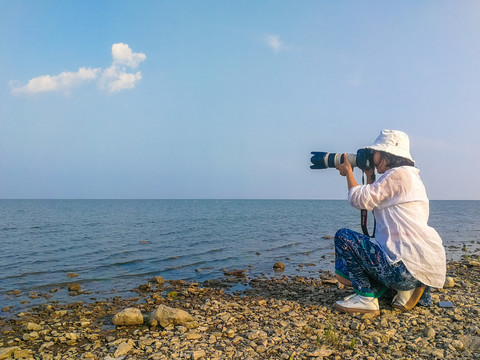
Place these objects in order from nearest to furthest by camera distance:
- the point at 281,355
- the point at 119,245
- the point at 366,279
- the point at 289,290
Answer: the point at 281,355 → the point at 366,279 → the point at 289,290 → the point at 119,245

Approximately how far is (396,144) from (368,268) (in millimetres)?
1616

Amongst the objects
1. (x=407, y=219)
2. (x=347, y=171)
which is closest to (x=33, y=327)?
(x=347, y=171)

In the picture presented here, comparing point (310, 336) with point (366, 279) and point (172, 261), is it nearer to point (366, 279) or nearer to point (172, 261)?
point (366, 279)

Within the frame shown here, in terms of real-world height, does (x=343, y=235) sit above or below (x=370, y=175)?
below

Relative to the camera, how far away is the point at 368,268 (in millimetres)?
4516

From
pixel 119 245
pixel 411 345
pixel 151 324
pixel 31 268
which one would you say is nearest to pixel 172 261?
pixel 31 268

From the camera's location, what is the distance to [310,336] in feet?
13.7

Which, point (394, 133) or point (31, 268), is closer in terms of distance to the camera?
point (394, 133)

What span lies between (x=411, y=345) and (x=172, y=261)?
9.28 meters

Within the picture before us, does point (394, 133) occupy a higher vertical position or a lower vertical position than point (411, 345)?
higher

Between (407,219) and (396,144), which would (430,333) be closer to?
(407,219)

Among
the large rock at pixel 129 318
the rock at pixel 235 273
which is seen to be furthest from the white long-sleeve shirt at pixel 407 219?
the rock at pixel 235 273

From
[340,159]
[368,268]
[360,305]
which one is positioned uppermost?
[340,159]

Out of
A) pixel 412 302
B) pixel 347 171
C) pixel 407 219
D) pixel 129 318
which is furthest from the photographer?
pixel 129 318
